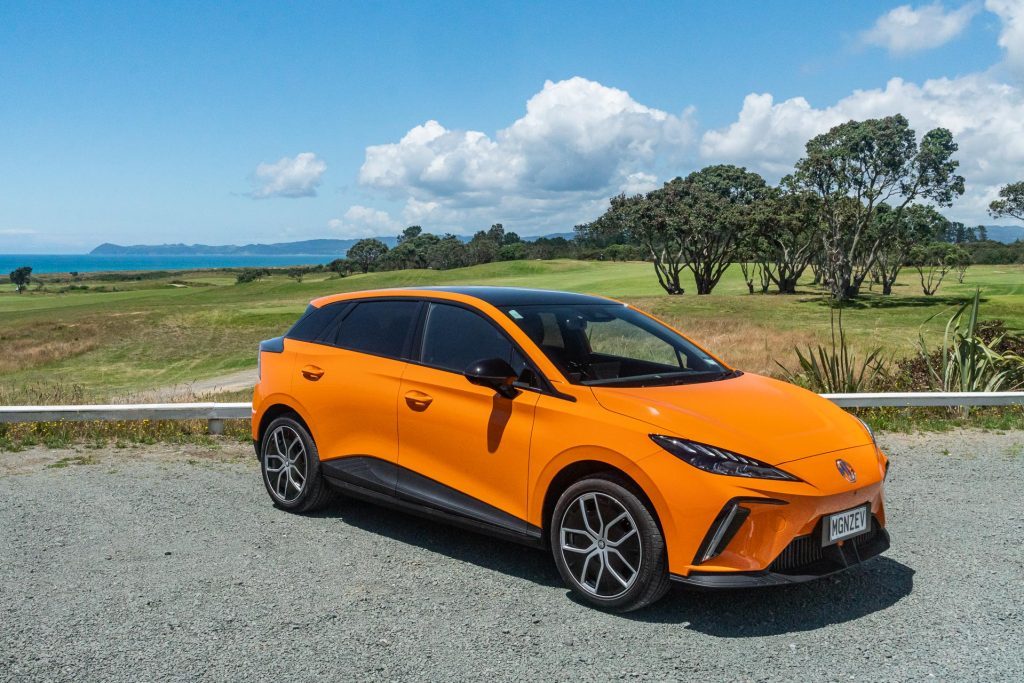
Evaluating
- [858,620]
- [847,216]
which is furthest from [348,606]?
[847,216]

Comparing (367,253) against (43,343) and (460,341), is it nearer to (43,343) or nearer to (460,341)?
(43,343)

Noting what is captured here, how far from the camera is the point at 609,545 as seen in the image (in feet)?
14.5

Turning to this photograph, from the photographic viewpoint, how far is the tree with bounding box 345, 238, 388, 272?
350 ft

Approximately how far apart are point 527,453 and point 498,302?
1114mm

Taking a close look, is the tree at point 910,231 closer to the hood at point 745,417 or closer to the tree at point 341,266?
the tree at point 341,266

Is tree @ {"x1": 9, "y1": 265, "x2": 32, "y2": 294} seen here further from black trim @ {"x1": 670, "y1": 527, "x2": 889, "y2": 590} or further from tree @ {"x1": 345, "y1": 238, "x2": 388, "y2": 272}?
black trim @ {"x1": 670, "y1": 527, "x2": 889, "y2": 590}

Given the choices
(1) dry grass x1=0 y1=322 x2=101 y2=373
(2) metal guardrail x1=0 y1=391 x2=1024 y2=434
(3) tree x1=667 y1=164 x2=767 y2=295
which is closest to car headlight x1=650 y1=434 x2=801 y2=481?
(2) metal guardrail x1=0 y1=391 x2=1024 y2=434

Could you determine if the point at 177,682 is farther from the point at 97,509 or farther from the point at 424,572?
the point at 97,509

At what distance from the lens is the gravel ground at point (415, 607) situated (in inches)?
152

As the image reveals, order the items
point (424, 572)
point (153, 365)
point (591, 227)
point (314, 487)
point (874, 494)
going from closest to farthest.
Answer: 1. point (874, 494)
2. point (424, 572)
3. point (314, 487)
4. point (153, 365)
5. point (591, 227)

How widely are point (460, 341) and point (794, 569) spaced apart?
2342 mm

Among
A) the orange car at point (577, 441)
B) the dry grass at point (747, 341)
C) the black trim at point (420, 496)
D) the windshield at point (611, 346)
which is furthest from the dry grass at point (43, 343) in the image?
the windshield at point (611, 346)

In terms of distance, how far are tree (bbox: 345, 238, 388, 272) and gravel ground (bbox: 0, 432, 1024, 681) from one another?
3947 inches

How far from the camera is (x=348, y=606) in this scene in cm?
458
